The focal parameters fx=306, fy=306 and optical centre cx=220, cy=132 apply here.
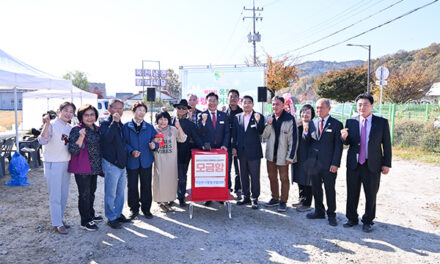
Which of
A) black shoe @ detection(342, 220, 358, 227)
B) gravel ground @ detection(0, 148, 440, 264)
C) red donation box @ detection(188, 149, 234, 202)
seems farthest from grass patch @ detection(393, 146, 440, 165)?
red donation box @ detection(188, 149, 234, 202)

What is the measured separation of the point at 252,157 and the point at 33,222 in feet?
11.0

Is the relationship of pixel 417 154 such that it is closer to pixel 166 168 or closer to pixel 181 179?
pixel 181 179

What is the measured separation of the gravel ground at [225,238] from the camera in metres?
3.39

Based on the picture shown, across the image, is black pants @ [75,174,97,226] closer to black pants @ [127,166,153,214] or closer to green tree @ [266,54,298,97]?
black pants @ [127,166,153,214]

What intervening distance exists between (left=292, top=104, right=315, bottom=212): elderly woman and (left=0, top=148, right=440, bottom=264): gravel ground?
252mm

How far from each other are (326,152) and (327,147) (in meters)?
0.07

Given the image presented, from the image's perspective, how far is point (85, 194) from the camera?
13.1 ft

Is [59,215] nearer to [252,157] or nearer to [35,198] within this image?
[35,198]

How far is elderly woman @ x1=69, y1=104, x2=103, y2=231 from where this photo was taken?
3.78 metres

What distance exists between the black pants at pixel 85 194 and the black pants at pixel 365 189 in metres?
3.45

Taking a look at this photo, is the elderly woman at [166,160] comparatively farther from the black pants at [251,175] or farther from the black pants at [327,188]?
the black pants at [327,188]

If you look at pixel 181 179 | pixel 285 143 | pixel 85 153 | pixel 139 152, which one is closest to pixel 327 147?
pixel 285 143

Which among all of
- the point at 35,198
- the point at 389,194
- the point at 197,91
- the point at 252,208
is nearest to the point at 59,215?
the point at 35,198

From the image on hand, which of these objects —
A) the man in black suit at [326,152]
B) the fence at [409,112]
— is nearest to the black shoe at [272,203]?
the man in black suit at [326,152]
